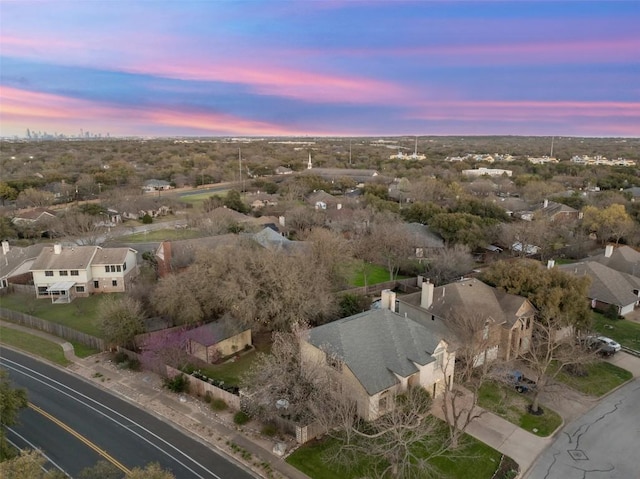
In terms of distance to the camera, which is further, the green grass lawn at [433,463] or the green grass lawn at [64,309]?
the green grass lawn at [64,309]

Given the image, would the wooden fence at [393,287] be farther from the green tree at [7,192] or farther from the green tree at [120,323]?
the green tree at [7,192]

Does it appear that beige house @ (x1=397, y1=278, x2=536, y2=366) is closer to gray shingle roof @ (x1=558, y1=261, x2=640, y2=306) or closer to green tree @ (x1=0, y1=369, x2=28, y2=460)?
gray shingle roof @ (x1=558, y1=261, x2=640, y2=306)

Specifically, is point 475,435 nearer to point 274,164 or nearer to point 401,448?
point 401,448

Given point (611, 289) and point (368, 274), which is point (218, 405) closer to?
point (368, 274)

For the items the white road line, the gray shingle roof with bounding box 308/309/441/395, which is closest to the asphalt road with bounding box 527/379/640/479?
the gray shingle roof with bounding box 308/309/441/395

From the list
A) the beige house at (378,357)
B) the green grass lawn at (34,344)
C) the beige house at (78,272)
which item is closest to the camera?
the beige house at (378,357)

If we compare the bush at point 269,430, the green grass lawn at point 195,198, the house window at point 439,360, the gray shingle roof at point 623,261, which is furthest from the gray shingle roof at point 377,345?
the green grass lawn at point 195,198
